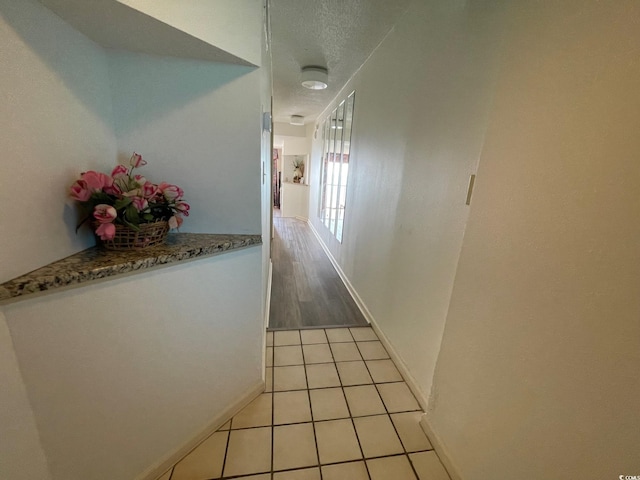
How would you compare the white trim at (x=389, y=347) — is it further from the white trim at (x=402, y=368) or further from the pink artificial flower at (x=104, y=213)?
the pink artificial flower at (x=104, y=213)

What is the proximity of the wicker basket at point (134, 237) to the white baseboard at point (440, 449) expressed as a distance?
64.5 inches

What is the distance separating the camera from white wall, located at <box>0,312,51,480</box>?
663mm

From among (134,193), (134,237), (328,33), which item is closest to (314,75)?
(328,33)

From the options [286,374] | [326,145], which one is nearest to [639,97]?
[286,374]

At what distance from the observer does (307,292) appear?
285cm

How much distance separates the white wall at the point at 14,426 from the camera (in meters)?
0.66

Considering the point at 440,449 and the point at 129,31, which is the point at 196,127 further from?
the point at 440,449

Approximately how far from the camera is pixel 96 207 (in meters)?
0.86

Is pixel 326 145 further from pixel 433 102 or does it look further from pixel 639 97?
pixel 639 97

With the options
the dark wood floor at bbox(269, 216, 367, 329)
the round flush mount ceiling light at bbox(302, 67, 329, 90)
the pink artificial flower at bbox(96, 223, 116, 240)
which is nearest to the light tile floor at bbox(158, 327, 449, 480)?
the dark wood floor at bbox(269, 216, 367, 329)

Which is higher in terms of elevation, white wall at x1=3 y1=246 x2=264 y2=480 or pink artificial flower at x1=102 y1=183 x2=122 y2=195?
pink artificial flower at x1=102 y1=183 x2=122 y2=195

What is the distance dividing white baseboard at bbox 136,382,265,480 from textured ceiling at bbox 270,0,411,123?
2.46 m

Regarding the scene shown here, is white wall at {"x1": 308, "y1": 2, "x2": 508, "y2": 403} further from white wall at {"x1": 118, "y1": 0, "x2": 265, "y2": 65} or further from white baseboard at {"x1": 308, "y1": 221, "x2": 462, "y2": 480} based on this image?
white wall at {"x1": 118, "y1": 0, "x2": 265, "y2": 65}

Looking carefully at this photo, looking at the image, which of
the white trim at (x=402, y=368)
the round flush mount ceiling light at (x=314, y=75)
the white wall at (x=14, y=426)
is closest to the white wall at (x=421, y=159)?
the white trim at (x=402, y=368)
